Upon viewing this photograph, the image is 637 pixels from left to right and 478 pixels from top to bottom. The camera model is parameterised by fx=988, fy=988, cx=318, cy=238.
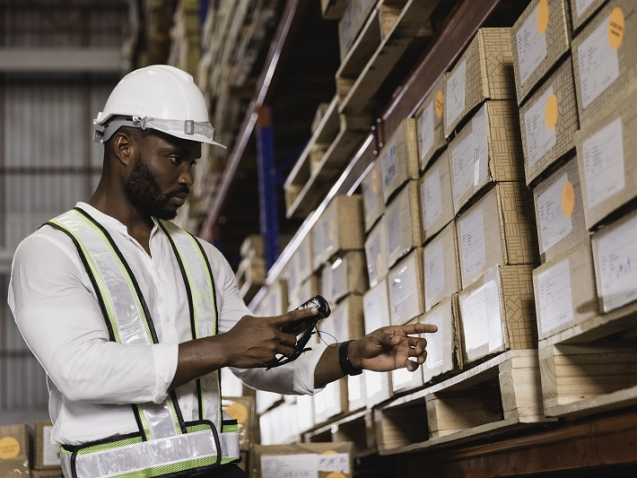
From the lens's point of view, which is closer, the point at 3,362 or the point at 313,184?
the point at 313,184

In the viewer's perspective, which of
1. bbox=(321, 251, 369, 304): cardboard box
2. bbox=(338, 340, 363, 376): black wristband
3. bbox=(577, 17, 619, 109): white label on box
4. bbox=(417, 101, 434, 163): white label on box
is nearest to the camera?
bbox=(577, 17, 619, 109): white label on box

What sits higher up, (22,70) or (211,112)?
(22,70)

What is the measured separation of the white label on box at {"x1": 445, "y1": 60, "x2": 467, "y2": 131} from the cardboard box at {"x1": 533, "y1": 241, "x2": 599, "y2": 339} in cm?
74

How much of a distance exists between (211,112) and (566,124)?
753 centimetres

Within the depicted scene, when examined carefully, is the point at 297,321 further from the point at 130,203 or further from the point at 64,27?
the point at 64,27

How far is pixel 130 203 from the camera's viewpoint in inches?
117

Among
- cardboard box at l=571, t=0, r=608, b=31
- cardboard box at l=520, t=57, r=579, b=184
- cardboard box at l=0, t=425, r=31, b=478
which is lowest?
cardboard box at l=0, t=425, r=31, b=478

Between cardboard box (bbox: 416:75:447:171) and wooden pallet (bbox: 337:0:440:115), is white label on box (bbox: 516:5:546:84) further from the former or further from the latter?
wooden pallet (bbox: 337:0:440:115)

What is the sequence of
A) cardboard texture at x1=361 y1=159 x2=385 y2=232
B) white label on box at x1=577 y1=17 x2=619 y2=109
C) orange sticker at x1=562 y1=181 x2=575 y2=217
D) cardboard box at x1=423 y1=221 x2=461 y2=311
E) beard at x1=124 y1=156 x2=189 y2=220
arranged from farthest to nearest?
cardboard texture at x1=361 y1=159 x2=385 y2=232 < cardboard box at x1=423 y1=221 x2=461 y2=311 < beard at x1=124 y1=156 x2=189 y2=220 < orange sticker at x1=562 y1=181 x2=575 y2=217 < white label on box at x1=577 y1=17 x2=619 y2=109

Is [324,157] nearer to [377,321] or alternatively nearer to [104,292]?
[377,321]

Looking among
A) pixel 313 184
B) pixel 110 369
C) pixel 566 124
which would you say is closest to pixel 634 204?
pixel 566 124

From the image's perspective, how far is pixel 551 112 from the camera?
2539 millimetres

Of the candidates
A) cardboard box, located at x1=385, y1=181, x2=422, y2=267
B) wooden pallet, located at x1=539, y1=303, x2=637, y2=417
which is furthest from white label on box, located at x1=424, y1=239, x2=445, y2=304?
wooden pallet, located at x1=539, y1=303, x2=637, y2=417

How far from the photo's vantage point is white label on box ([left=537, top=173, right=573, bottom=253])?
2496 millimetres
